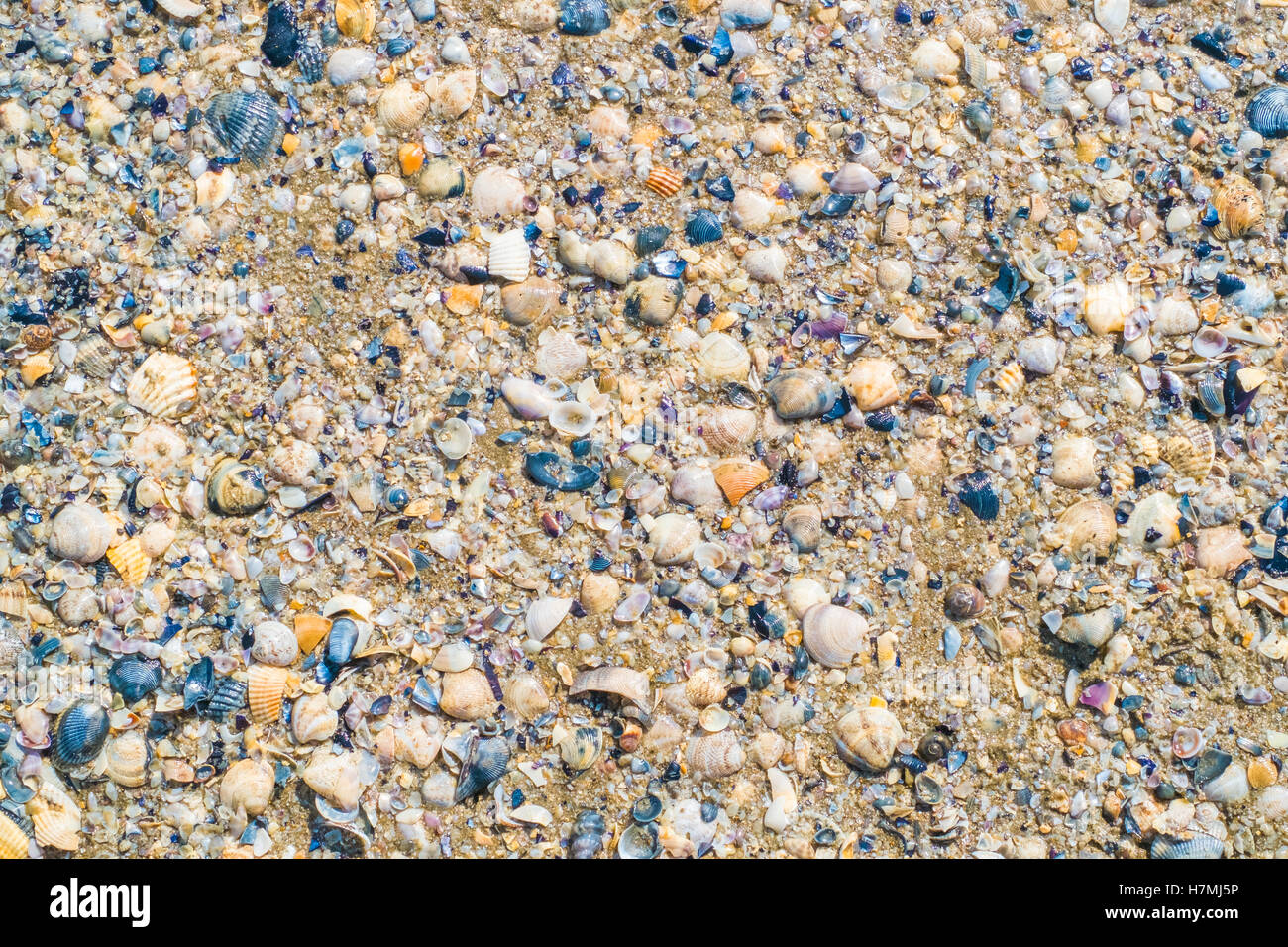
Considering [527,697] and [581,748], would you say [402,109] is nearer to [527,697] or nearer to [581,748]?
[527,697]

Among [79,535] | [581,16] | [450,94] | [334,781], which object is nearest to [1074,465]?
[581,16]

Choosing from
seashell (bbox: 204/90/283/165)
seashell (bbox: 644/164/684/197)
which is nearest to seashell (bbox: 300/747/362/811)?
seashell (bbox: 204/90/283/165)

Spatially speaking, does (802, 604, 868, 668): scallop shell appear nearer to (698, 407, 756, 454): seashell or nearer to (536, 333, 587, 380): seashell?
(698, 407, 756, 454): seashell

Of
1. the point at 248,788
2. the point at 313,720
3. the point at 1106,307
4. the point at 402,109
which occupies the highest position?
the point at 402,109

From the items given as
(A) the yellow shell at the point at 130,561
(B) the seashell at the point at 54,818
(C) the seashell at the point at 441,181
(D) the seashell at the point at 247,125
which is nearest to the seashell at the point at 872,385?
(C) the seashell at the point at 441,181

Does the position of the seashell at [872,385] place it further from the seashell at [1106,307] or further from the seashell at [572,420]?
the seashell at [572,420]

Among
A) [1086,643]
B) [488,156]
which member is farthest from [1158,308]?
[488,156]
